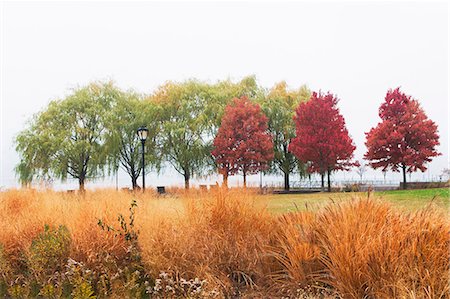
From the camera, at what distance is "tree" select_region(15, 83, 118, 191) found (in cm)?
2870

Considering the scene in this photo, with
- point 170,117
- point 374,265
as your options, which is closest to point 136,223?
point 374,265

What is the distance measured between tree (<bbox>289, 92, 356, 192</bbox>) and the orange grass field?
17429 millimetres

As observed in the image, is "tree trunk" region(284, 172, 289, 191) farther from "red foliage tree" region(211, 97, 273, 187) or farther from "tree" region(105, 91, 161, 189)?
"tree" region(105, 91, 161, 189)

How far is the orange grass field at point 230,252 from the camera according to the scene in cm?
461

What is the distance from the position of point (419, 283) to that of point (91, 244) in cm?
440

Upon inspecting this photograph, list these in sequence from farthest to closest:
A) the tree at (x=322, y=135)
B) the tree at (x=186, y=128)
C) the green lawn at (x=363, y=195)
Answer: the tree at (x=186, y=128)
the tree at (x=322, y=135)
the green lawn at (x=363, y=195)

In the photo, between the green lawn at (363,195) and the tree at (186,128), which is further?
the tree at (186,128)

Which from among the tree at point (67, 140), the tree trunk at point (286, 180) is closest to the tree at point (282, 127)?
the tree trunk at point (286, 180)

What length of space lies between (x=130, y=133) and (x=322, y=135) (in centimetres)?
1319

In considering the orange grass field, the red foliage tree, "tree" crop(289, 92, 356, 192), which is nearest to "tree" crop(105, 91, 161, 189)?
the red foliage tree

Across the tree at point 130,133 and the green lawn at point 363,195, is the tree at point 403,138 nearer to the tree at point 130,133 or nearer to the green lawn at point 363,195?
the green lawn at point 363,195

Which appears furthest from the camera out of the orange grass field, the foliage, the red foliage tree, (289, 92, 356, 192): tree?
the red foliage tree

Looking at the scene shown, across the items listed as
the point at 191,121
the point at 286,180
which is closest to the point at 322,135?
the point at 286,180

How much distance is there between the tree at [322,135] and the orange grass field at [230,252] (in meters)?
17.4
